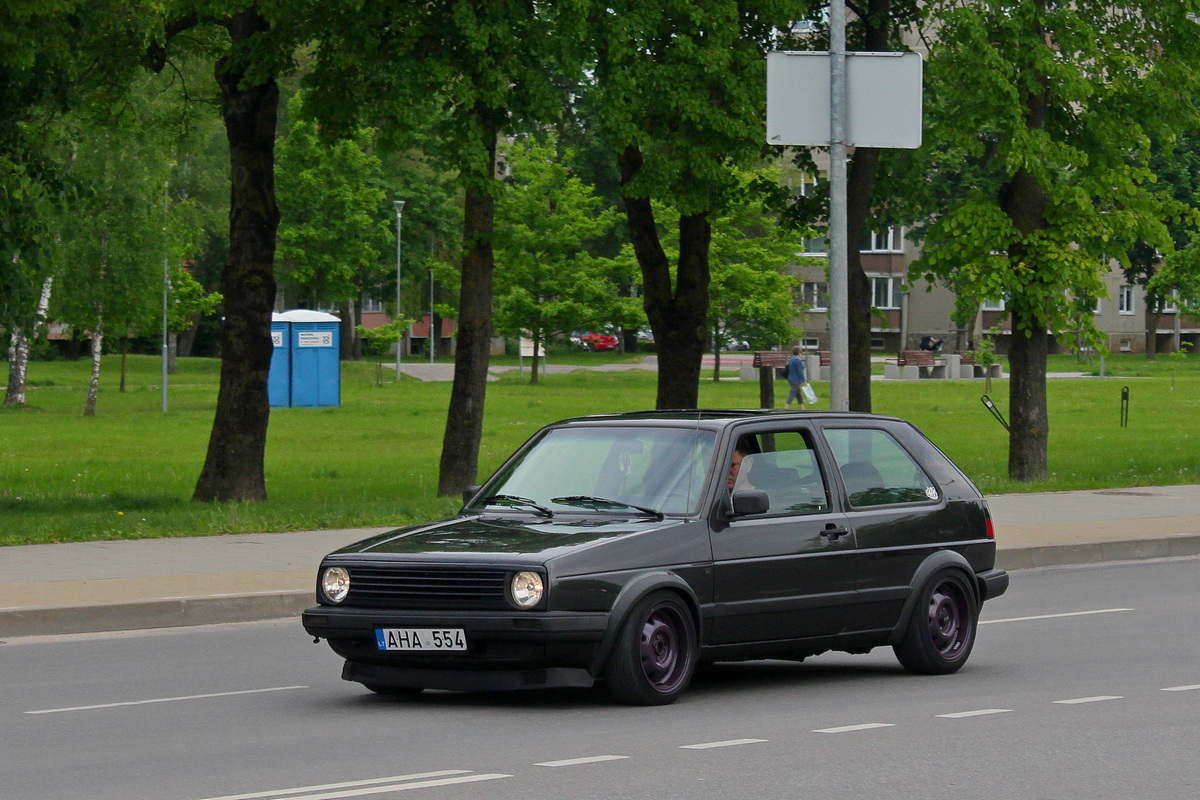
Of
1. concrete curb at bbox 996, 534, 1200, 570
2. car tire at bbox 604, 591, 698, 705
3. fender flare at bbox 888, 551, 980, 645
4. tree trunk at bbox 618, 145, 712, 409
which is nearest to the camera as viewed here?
car tire at bbox 604, 591, 698, 705

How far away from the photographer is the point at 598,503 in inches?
362

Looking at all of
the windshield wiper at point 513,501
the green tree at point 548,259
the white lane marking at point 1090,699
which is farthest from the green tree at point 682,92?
the green tree at point 548,259

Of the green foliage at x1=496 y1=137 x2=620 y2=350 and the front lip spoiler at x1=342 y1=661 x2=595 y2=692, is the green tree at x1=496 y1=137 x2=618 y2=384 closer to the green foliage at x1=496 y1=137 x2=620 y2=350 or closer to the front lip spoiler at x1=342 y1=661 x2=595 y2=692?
the green foliage at x1=496 y1=137 x2=620 y2=350

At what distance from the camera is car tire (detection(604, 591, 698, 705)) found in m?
8.46

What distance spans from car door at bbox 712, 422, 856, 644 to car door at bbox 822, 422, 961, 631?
0.48 ft

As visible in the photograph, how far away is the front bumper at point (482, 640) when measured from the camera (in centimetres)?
826

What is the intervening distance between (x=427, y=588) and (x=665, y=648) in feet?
4.01

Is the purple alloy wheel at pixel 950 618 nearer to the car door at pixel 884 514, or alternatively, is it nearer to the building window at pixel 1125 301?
the car door at pixel 884 514

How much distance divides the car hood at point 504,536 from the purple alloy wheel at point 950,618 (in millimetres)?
2028

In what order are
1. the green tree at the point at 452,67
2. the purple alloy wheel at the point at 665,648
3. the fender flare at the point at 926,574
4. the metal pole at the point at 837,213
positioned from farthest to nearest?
1. the green tree at the point at 452,67
2. the metal pole at the point at 837,213
3. the fender flare at the point at 926,574
4. the purple alloy wheel at the point at 665,648

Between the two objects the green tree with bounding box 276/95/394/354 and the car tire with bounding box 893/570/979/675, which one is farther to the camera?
the green tree with bounding box 276/95/394/354

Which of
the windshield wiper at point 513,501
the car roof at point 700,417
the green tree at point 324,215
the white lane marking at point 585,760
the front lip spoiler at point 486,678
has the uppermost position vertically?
the green tree at point 324,215

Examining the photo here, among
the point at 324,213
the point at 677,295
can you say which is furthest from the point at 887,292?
the point at 677,295

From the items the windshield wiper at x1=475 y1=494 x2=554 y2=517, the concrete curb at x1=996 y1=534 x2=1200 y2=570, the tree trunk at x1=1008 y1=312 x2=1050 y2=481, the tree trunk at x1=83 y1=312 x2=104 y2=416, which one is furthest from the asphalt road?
the tree trunk at x1=83 y1=312 x2=104 y2=416
